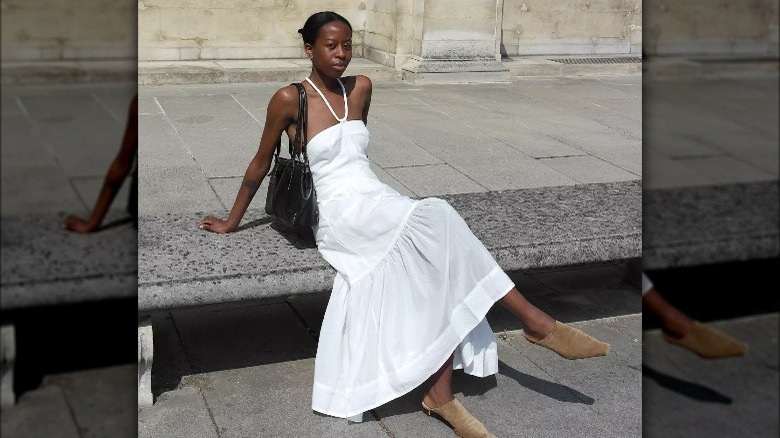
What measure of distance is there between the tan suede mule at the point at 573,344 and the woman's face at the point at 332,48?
1396 mm

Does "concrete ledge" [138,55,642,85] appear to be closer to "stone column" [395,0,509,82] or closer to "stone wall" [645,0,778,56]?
"stone column" [395,0,509,82]

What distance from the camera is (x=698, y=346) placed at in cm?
96

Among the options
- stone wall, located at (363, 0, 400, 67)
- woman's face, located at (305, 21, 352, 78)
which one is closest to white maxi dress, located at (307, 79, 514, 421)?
woman's face, located at (305, 21, 352, 78)

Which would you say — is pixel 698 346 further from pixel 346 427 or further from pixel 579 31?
pixel 579 31

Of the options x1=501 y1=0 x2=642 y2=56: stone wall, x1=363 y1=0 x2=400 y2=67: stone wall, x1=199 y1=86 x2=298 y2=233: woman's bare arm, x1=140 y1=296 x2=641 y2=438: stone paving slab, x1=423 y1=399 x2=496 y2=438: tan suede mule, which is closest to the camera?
x1=423 y1=399 x2=496 y2=438: tan suede mule

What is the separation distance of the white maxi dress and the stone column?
7.99 m

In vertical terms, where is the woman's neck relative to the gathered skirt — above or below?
above

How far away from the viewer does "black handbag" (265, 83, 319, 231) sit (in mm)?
4070

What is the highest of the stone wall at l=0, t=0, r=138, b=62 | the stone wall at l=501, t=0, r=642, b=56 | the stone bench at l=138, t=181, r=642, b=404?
the stone wall at l=501, t=0, r=642, b=56

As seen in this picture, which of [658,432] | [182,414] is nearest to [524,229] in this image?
[182,414]

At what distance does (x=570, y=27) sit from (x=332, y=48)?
34.0ft

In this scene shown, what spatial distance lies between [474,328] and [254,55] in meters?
9.13

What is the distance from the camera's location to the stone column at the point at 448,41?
1174 centimetres

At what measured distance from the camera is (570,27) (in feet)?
45.8
